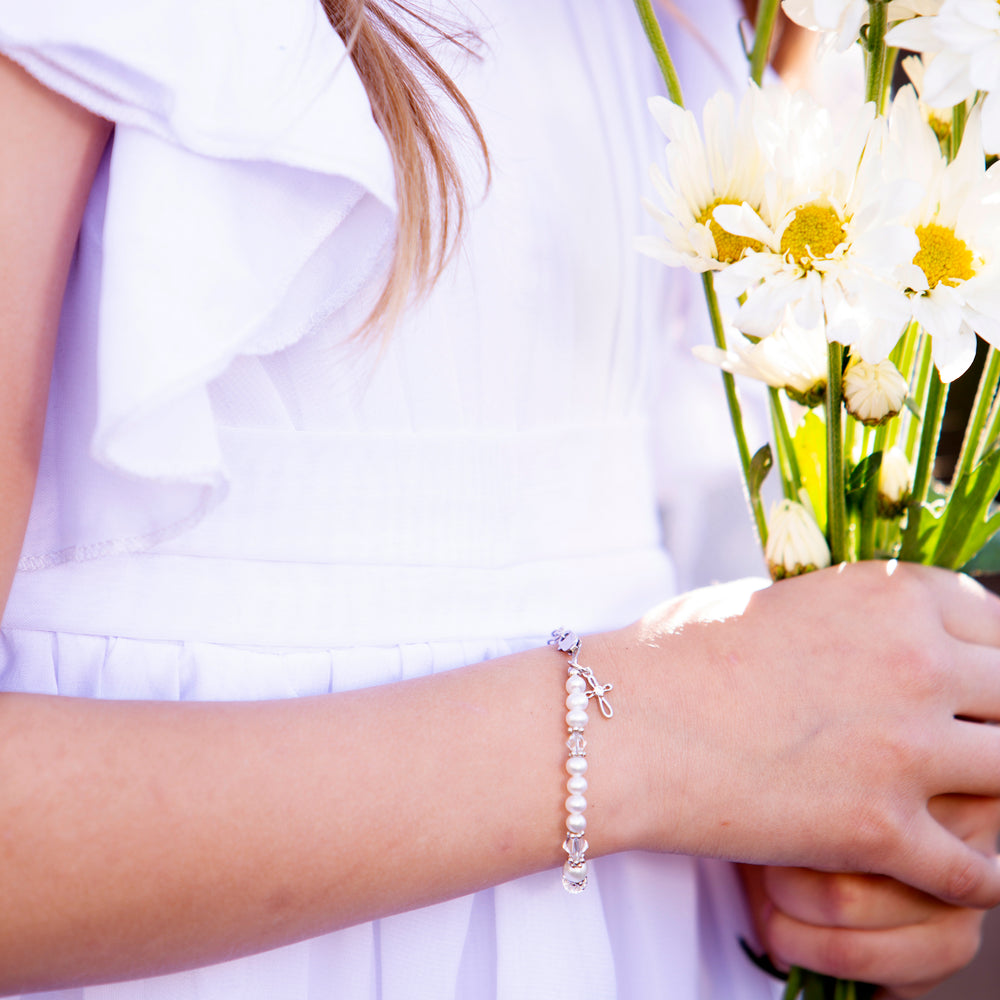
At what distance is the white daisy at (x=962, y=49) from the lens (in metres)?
0.41

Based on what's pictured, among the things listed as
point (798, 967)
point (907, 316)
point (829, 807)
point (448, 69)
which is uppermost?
point (448, 69)

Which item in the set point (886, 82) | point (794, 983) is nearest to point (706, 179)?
point (886, 82)

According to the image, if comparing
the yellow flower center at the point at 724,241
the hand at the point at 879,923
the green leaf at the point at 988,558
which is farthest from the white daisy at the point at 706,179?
the hand at the point at 879,923

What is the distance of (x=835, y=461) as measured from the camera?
1.73 ft

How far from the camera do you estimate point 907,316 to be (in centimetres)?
42

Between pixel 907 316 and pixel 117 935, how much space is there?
18.8 inches

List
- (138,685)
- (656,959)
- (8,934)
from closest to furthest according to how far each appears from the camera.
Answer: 1. (8,934)
2. (138,685)
3. (656,959)

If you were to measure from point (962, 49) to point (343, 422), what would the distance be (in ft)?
1.31

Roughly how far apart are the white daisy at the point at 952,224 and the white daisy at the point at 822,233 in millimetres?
27

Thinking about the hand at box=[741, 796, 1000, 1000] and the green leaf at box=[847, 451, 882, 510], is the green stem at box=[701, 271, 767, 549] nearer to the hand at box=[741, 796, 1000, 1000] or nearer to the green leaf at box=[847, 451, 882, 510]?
the green leaf at box=[847, 451, 882, 510]

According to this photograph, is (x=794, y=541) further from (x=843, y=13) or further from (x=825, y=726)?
(x=843, y=13)

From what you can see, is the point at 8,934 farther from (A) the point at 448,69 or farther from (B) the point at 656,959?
(A) the point at 448,69

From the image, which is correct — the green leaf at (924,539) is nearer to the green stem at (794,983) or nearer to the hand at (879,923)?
the hand at (879,923)

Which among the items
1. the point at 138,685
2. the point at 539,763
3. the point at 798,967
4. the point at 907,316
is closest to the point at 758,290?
the point at 907,316
